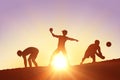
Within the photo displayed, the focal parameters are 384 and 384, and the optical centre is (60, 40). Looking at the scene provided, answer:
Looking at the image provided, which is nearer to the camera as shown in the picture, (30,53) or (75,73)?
(75,73)

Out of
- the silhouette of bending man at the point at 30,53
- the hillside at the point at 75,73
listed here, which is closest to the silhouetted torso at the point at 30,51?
the silhouette of bending man at the point at 30,53

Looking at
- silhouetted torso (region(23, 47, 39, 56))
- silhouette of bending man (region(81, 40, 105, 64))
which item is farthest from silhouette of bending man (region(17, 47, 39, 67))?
silhouette of bending man (region(81, 40, 105, 64))

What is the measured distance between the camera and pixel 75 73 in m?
22.8

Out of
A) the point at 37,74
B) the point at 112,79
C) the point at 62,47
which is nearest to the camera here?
the point at 112,79

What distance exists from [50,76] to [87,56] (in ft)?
14.8

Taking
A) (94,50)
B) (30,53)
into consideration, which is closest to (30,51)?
(30,53)

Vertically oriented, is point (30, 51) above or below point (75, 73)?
above

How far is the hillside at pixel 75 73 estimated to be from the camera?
2225 centimetres

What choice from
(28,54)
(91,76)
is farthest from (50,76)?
(28,54)

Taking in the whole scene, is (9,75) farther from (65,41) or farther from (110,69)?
(110,69)

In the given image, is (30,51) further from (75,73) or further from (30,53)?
(75,73)

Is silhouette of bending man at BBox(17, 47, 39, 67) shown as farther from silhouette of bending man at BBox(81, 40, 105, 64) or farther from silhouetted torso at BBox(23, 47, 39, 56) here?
silhouette of bending man at BBox(81, 40, 105, 64)

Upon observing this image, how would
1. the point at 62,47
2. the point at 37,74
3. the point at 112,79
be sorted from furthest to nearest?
1. the point at 62,47
2. the point at 37,74
3. the point at 112,79

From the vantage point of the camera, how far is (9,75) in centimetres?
2431
